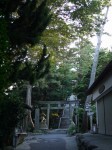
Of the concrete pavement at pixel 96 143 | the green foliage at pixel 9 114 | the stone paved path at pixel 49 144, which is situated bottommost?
the stone paved path at pixel 49 144

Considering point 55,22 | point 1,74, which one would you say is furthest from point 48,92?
point 1,74

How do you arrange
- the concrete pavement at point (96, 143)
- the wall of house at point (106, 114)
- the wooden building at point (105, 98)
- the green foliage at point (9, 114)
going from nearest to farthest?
the concrete pavement at point (96, 143) → the wooden building at point (105, 98) → the green foliage at point (9, 114) → the wall of house at point (106, 114)

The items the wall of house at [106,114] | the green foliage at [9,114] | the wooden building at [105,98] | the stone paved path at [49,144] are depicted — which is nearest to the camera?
the wooden building at [105,98]

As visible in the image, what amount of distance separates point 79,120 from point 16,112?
590 inches

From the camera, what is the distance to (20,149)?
16.8 metres

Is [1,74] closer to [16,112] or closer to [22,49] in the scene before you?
[22,49]

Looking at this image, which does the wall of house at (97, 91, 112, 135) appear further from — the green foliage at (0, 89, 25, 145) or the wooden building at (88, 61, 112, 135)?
the green foliage at (0, 89, 25, 145)

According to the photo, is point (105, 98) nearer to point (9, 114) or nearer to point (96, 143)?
point (9, 114)

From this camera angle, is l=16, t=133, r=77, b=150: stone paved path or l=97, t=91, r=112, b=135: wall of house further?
l=16, t=133, r=77, b=150: stone paved path

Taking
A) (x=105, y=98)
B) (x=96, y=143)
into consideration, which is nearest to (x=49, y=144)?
(x=105, y=98)

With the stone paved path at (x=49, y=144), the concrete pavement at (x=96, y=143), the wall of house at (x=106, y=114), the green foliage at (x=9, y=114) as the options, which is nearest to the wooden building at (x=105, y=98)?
the wall of house at (x=106, y=114)

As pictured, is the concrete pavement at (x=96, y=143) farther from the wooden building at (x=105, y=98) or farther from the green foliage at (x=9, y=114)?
the green foliage at (x=9, y=114)

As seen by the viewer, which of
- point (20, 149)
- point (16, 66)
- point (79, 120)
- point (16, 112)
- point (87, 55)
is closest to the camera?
point (16, 66)

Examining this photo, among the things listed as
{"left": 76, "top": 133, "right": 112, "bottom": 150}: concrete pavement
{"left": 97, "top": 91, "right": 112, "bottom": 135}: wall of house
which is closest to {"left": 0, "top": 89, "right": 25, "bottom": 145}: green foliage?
{"left": 76, "top": 133, "right": 112, "bottom": 150}: concrete pavement
